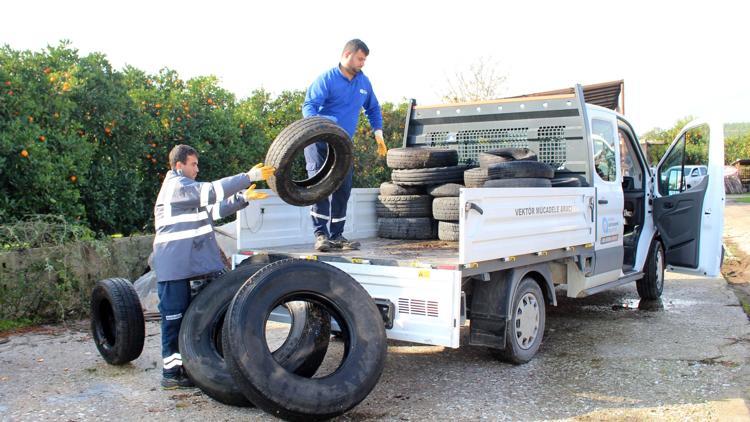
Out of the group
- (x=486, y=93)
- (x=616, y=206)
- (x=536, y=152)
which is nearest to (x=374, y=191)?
(x=536, y=152)

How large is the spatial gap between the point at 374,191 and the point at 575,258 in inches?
84.3

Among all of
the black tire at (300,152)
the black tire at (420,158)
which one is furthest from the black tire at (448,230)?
the black tire at (300,152)

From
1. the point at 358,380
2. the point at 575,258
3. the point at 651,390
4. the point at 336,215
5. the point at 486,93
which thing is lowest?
the point at 651,390

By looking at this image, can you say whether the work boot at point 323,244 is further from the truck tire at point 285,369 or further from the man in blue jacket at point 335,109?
the truck tire at point 285,369

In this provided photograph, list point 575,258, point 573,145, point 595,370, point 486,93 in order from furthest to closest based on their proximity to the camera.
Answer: point 486,93, point 573,145, point 575,258, point 595,370

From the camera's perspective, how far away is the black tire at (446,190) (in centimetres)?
630

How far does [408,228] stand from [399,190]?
38cm

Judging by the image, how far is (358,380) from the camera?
4160 mm

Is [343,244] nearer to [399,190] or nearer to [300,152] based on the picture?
[300,152]

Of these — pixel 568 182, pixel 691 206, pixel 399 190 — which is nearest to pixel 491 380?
pixel 399 190

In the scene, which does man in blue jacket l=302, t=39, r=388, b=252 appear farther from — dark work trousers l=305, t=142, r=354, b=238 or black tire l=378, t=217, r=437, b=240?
black tire l=378, t=217, r=437, b=240

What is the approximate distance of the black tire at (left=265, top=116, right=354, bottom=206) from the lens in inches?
204

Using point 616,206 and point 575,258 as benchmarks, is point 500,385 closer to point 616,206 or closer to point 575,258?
point 575,258

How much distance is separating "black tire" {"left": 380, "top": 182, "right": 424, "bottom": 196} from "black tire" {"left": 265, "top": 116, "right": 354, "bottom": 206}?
106 centimetres
